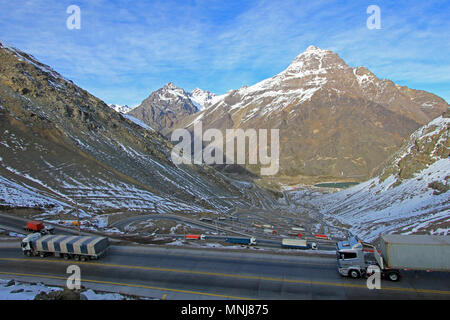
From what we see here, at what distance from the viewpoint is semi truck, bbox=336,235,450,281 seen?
2125cm

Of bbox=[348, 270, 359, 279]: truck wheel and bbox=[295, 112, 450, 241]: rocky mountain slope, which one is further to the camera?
bbox=[295, 112, 450, 241]: rocky mountain slope

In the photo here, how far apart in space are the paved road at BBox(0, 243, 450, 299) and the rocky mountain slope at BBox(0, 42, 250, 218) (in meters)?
30.7

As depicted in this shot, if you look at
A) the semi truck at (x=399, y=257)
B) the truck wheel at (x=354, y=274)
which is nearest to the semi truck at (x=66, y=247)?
the semi truck at (x=399, y=257)

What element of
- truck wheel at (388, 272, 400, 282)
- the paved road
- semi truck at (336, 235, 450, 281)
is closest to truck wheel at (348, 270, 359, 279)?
semi truck at (336, 235, 450, 281)

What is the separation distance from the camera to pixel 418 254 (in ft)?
70.7

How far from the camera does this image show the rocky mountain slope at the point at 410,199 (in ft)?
167

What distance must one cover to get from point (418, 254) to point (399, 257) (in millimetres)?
1379

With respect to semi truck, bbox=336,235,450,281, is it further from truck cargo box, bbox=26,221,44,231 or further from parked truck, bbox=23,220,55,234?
truck cargo box, bbox=26,221,44,231

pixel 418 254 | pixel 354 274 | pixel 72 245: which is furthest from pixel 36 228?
pixel 418 254

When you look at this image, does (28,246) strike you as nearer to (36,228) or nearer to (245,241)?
(36,228)

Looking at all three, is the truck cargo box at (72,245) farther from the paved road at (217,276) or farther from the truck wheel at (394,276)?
the truck wheel at (394,276)

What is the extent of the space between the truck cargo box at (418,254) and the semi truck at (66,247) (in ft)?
86.0

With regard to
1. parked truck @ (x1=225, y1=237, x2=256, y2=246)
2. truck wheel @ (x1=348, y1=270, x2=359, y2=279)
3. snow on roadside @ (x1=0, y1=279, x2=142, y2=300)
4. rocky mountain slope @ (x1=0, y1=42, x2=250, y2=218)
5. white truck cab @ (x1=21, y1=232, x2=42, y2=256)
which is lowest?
snow on roadside @ (x1=0, y1=279, x2=142, y2=300)
